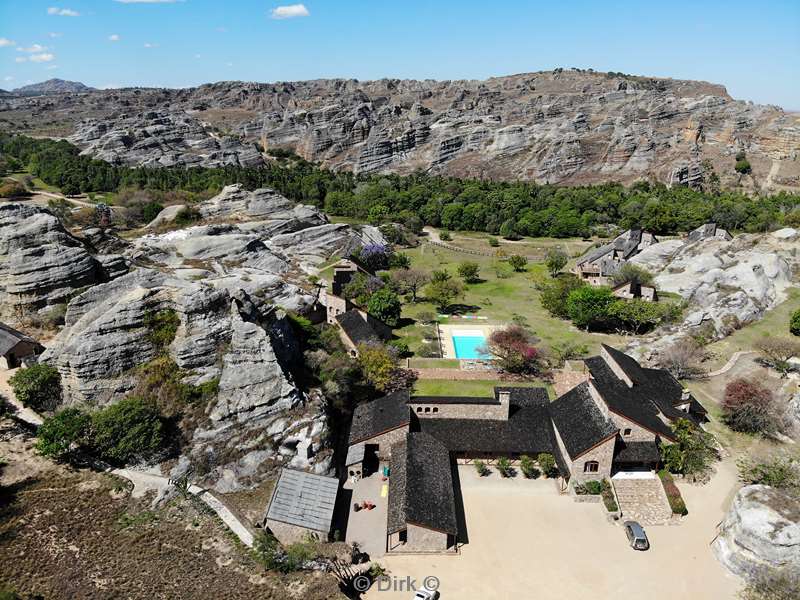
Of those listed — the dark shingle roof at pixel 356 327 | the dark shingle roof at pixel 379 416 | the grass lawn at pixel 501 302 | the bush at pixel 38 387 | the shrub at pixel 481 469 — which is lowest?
the shrub at pixel 481 469

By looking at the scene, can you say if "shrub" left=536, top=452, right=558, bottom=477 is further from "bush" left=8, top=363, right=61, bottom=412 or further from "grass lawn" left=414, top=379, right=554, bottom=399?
"bush" left=8, top=363, right=61, bottom=412

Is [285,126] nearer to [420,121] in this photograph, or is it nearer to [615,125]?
[420,121]

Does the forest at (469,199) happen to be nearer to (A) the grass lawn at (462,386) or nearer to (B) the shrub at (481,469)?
(A) the grass lawn at (462,386)

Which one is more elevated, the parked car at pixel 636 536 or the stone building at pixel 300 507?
the stone building at pixel 300 507

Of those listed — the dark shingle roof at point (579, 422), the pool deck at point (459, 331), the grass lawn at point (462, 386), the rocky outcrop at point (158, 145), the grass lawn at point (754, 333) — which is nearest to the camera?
the dark shingle roof at point (579, 422)

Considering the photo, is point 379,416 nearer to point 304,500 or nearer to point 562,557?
point 304,500

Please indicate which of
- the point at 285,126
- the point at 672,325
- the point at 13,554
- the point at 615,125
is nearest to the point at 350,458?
the point at 13,554

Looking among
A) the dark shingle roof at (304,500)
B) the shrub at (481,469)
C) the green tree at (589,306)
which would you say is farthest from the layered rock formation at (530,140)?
the dark shingle roof at (304,500)

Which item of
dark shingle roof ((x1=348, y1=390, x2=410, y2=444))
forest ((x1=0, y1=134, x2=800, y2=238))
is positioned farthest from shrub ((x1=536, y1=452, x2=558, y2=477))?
forest ((x1=0, y1=134, x2=800, y2=238))

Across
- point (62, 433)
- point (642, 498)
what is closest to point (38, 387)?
point (62, 433)

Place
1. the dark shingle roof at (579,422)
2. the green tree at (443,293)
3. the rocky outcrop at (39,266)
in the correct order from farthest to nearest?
the green tree at (443,293)
the rocky outcrop at (39,266)
the dark shingle roof at (579,422)
